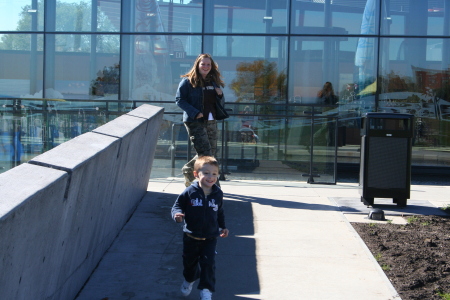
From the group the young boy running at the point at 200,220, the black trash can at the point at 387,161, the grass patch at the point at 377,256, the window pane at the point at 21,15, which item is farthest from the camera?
the window pane at the point at 21,15

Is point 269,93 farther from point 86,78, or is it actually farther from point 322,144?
point 86,78

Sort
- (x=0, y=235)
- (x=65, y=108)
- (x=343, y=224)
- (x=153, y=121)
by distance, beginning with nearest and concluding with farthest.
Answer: (x=0, y=235), (x=343, y=224), (x=153, y=121), (x=65, y=108)

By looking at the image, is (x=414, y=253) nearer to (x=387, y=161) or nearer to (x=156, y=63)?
(x=387, y=161)

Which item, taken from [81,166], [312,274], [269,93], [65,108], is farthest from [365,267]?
[269,93]

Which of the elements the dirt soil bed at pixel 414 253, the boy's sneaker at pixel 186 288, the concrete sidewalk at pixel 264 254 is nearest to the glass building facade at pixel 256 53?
the concrete sidewalk at pixel 264 254

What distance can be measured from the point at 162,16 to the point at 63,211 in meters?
10.1

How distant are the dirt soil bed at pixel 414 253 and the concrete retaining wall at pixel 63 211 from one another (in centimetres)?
241

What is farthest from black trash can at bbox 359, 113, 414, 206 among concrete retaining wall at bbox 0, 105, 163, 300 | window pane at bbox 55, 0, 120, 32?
window pane at bbox 55, 0, 120, 32

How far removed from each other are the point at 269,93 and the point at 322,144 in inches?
109

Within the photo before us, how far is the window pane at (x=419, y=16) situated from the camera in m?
12.2

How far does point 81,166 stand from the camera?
3.56 metres

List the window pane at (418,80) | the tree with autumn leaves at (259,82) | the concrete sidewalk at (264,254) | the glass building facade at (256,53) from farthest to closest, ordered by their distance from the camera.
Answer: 1. the tree with autumn leaves at (259,82)
2. the glass building facade at (256,53)
3. the window pane at (418,80)
4. the concrete sidewalk at (264,254)

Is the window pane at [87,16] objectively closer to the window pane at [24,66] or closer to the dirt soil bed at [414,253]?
the window pane at [24,66]

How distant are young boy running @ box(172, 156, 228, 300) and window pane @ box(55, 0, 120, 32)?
9.32 meters
